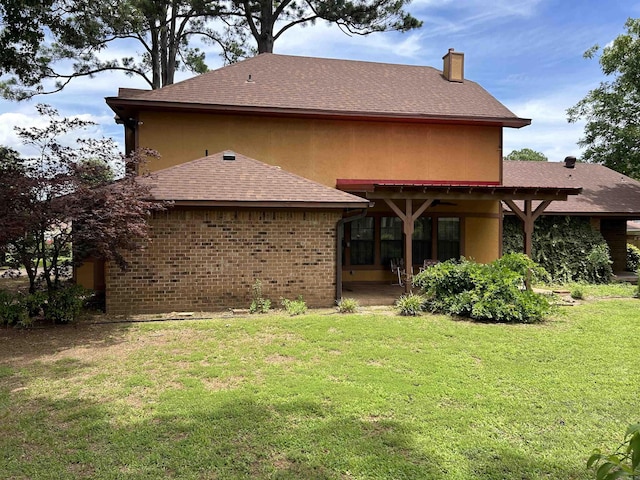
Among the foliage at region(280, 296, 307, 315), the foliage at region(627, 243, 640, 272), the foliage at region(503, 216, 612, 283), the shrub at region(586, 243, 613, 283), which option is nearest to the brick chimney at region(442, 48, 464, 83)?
the foliage at region(503, 216, 612, 283)

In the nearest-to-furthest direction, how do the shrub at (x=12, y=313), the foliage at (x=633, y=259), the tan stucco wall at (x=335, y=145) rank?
the shrub at (x=12, y=313) → the tan stucco wall at (x=335, y=145) → the foliage at (x=633, y=259)

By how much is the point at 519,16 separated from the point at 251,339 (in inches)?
577

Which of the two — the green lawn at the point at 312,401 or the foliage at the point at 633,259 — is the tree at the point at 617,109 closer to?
the foliage at the point at 633,259

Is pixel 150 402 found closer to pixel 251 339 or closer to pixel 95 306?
pixel 251 339

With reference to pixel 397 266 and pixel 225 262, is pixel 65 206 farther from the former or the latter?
pixel 397 266

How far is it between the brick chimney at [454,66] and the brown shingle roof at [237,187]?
924cm

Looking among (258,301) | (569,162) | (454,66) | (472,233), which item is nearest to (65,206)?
(258,301)

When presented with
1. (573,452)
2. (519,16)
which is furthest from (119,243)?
(519,16)

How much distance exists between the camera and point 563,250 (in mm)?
15992

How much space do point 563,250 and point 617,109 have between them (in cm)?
1108

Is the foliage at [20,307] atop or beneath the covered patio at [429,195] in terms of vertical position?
beneath

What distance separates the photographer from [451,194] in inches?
457

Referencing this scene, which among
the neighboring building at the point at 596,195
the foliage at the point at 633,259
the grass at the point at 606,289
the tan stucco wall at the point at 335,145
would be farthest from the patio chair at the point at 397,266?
the foliage at the point at 633,259

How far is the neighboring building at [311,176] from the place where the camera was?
9.62 metres
